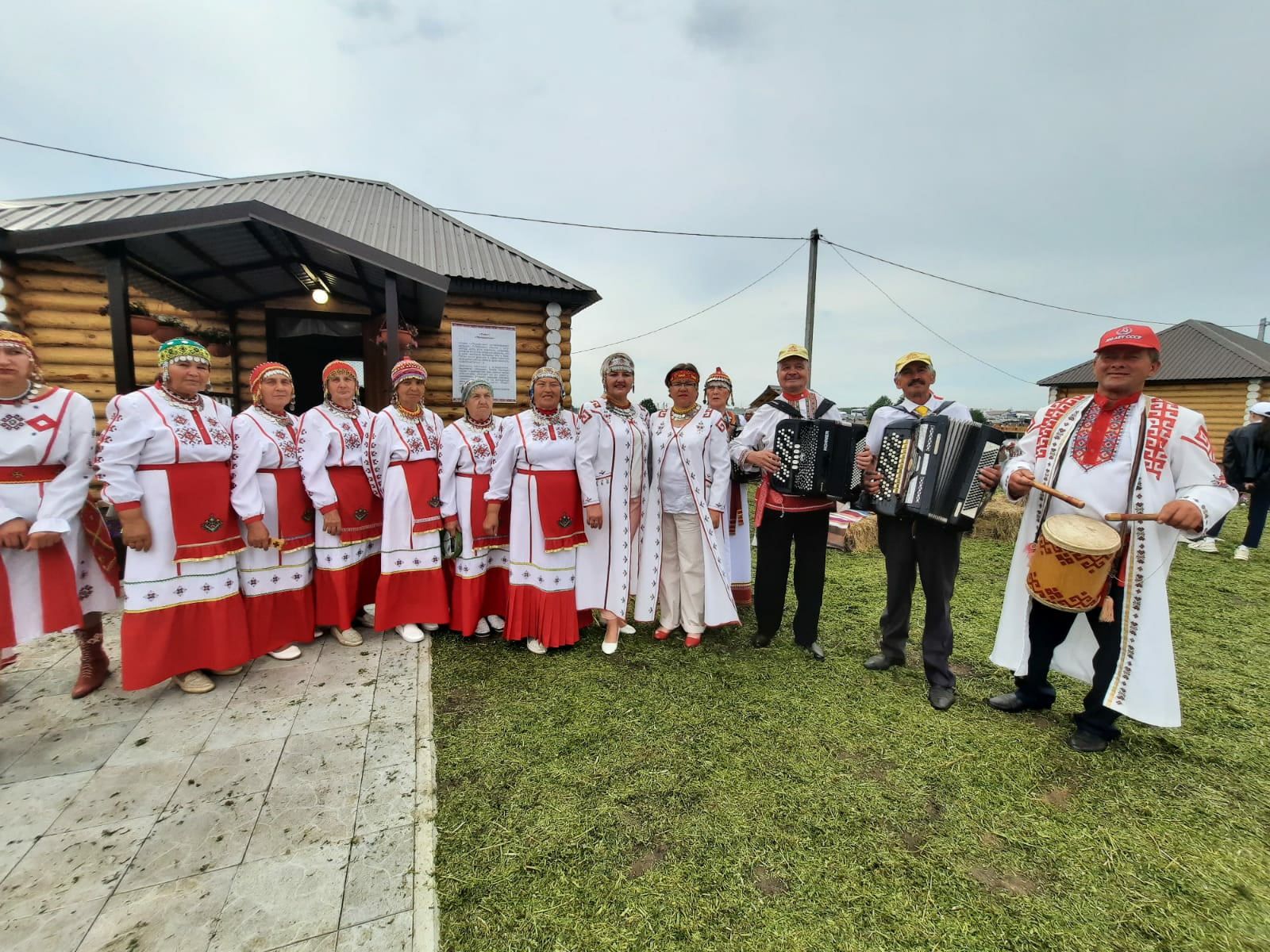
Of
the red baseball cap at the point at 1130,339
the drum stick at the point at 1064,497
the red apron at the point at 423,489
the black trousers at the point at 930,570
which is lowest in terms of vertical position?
the black trousers at the point at 930,570

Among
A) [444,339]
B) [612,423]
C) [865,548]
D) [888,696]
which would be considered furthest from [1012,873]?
[444,339]

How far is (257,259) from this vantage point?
5.60 meters

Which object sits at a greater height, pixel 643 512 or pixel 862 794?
pixel 643 512

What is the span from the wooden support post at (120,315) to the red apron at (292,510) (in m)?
2.20

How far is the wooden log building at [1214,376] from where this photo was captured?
56.0ft

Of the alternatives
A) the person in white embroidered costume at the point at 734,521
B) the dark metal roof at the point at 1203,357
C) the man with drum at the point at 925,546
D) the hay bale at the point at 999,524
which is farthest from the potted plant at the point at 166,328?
the dark metal roof at the point at 1203,357

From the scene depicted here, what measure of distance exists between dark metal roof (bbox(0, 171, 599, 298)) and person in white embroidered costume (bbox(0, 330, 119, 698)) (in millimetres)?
3548

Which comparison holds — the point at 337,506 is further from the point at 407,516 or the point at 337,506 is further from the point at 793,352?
Result: the point at 793,352

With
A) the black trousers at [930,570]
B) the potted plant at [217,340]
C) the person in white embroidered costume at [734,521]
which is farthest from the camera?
the potted plant at [217,340]

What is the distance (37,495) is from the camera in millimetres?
2809

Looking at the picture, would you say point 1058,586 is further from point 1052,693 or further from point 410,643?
point 410,643

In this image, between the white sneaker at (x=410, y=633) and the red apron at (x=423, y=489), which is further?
the white sneaker at (x=410, y=633)

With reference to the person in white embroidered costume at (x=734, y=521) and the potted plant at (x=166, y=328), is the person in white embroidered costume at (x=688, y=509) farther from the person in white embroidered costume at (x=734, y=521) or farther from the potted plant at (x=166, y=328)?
the potted plant at (x=166, y=328)

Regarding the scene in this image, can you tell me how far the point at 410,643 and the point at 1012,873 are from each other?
12.4ft
